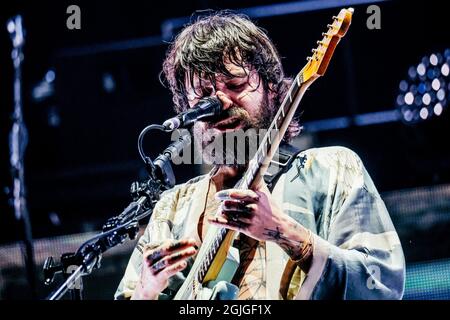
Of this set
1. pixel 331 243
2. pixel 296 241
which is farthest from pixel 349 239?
pixel 296 241

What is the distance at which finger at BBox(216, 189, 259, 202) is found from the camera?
1619 millimetres

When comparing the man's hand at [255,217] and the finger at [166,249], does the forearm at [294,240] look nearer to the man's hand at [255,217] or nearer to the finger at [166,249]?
the man's hand at [255,217]

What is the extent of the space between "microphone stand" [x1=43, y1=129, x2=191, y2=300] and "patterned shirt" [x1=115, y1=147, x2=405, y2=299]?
0.10m

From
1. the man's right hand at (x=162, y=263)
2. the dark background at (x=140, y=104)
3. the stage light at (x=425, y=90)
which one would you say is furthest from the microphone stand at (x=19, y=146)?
the stage light at (x=425, y=90)

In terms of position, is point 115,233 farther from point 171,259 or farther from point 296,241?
point 296,241

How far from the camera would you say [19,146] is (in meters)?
3.19

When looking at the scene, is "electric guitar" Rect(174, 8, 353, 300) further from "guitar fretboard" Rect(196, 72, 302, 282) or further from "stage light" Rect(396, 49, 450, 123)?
"stage light" Rect(396, 49, 450, 123)

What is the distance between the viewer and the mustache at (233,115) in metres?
1.99

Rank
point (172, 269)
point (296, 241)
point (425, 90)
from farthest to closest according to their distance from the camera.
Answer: point (425, 90)
point (172, 269)
point (296, 241)

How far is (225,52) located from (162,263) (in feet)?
2.37

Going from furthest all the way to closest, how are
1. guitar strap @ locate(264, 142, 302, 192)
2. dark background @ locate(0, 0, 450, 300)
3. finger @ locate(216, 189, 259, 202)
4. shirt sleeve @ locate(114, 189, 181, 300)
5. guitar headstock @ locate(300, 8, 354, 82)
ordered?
dark background @ locate(0, 0, 450, 300)
shirt sleeve @ locate(114, 189, 181, 300)
guitar strap @ locate(264, 142, 302, 192)
guitar headstock @ locate(300, 8, 354, 82)
finger @ locate(216, 189, 259, 202)

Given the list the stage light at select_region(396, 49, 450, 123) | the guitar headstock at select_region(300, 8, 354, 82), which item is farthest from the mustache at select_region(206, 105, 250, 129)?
the stage light at select_region(396, 49, 450, 123)
